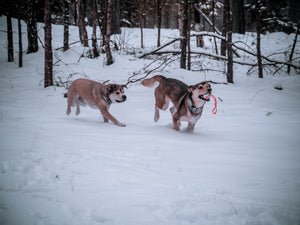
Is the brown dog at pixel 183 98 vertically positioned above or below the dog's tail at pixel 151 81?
below

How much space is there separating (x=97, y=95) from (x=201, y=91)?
265 cm

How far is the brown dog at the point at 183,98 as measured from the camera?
3992 mm

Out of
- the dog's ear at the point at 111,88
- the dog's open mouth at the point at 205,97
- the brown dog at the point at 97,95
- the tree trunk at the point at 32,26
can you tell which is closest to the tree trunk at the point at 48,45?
the brown dog at the point at 97,95

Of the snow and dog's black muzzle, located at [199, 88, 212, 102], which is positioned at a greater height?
dog's black muzzle, located at [199, 88, 212, 102]

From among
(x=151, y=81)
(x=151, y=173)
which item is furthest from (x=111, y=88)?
(x=151, y=173)

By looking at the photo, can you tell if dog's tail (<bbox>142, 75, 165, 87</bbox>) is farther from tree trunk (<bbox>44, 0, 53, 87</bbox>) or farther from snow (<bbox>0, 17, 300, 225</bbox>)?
tree trunk (<bbox>44, 0, 53, 87</bbox>)

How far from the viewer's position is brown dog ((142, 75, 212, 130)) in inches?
157

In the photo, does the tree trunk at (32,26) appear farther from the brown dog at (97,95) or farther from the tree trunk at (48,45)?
the brown dog at (97,95)

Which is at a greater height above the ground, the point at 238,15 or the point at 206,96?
the point at 238,15

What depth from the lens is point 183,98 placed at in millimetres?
4598

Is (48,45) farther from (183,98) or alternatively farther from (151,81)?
(183,98)

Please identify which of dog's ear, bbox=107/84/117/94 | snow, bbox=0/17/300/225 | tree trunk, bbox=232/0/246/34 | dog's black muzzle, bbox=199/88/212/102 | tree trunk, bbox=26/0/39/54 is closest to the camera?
snow, bbox=0/17/300/225

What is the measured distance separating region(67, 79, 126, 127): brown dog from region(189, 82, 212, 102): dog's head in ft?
5.63

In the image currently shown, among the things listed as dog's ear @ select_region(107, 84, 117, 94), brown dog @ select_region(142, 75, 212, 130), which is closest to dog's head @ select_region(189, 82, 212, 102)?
brown dog @ select_region(142, 75, 212, 130)
